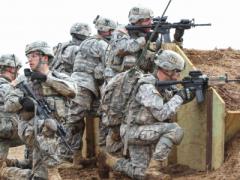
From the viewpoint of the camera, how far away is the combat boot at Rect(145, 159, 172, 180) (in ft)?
30.4

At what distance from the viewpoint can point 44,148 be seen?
30.5 feet

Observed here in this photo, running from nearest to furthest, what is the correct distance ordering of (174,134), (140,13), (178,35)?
1. (174,134)
2. (140,13)
3. (178,35)

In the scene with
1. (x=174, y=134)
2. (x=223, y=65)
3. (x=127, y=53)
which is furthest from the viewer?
(x=223, y=65)

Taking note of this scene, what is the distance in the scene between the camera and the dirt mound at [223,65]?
33.9 ft

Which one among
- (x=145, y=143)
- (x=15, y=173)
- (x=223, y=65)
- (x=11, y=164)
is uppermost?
(x=223, y=65)

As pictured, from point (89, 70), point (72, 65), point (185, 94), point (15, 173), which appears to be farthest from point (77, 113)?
point (185, 94)

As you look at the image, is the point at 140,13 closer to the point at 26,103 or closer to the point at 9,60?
the point at 9,60

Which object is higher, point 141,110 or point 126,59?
point 126,59

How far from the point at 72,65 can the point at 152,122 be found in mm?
3198

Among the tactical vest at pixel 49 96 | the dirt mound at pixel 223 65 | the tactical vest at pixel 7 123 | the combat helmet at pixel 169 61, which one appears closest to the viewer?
the tactical vest at pixel 49 96

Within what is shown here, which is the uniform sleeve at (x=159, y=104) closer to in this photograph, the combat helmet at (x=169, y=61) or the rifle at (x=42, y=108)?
the combat helmet at (x=169, y=61)

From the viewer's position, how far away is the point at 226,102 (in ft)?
33.5

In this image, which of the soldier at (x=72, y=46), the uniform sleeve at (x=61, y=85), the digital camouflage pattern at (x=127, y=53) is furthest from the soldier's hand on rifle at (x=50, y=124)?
the soldier at (x=72, y=46)

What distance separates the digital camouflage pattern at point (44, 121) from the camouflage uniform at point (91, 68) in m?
2.10
